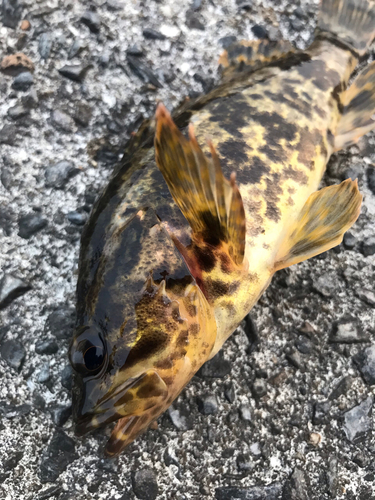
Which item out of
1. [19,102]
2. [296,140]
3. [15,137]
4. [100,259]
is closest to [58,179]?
[15,137]

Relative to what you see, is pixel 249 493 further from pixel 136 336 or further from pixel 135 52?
pixel 135 52

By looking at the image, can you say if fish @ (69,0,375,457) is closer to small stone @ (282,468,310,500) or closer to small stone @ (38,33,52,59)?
small stone @ (282,468,310,500)

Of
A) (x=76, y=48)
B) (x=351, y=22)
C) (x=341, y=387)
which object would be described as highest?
(x=351, y=22)

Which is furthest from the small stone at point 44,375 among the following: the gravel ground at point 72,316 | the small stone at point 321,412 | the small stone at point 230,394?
the small stone at point 321,412

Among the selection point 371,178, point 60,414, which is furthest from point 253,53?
point 60,414

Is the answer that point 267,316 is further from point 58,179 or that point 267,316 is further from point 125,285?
point 58,179

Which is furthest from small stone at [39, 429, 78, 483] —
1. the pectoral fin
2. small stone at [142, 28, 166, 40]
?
small stone at [142, 28, 166, 40]

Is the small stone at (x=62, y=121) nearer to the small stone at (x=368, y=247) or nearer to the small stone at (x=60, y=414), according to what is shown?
the small stone at (x=60, y=414)
